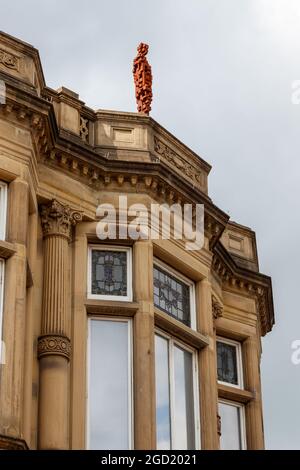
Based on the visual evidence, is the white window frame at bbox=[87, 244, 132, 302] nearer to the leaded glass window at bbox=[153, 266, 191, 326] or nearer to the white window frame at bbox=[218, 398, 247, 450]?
the leaded glass window at bbox=[153, 266, 191, 326]

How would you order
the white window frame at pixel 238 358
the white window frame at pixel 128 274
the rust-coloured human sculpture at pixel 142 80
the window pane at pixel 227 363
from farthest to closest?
the white window frame at pixel 238 358, the window pane at pixel 227 363, the rust-coloured human sculpture at pixel 142 80, the white window frame at pixel 128 274

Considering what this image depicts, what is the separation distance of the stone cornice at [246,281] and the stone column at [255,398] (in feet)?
3.36

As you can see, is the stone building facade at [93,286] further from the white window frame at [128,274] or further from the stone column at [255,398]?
the stone column at [255,398]

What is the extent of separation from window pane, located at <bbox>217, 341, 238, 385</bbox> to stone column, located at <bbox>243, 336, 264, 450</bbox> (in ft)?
0.74

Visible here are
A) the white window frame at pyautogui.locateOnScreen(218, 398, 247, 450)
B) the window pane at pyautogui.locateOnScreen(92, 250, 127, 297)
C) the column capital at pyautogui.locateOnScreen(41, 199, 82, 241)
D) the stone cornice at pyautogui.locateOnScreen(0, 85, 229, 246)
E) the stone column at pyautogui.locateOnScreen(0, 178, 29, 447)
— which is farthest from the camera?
the white window frame at pyautogui.locateOnScreen(218, 398, 247, 450)

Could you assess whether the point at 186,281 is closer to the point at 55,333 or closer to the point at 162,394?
the point at 162,394

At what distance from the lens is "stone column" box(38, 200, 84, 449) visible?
1995 cm

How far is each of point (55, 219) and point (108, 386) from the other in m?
2.97

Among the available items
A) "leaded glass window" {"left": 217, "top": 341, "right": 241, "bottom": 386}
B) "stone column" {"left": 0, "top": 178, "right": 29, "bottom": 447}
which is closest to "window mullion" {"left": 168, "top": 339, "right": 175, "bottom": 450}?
"leaded glass window" {"left": 217, "top": 341, "right": 241, "bottom": 386}

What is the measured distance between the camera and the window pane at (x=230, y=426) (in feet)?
82.4

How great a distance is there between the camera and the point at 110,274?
71.8 feet

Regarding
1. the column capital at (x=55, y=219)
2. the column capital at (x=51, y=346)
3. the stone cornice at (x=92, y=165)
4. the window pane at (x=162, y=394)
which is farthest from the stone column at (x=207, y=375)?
the column capital at (x=51, y=346)

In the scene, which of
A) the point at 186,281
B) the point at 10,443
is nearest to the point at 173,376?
the point at 186,281

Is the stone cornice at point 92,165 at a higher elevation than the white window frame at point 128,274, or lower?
higher
